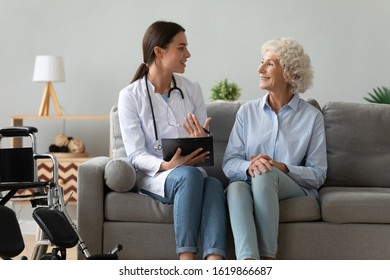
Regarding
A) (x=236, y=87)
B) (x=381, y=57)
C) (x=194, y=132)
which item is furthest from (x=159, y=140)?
(x=381, y=57)

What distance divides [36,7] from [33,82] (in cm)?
58

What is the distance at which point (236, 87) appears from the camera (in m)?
5.96

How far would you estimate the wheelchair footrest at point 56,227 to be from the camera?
9.94 feet

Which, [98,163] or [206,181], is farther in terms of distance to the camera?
[98,163]

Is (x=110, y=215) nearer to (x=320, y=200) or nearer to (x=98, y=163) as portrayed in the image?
(x=98, y=163)

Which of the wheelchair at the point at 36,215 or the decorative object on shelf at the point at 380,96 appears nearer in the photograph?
the wheelchair at the point at 36,215

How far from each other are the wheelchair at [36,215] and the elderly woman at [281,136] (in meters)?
0.75

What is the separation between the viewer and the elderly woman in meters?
3.74

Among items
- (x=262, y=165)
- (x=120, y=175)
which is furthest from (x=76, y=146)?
(x=262, y=165)

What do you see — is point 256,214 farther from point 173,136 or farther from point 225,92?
point 225,92

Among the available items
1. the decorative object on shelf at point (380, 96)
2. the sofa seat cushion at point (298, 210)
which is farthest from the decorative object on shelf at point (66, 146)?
the sofa seat cushion at point (298, 210)

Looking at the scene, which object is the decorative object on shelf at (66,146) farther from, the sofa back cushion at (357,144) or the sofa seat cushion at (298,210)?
the sofa seat cushion at (298,210)

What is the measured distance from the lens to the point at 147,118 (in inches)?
156
